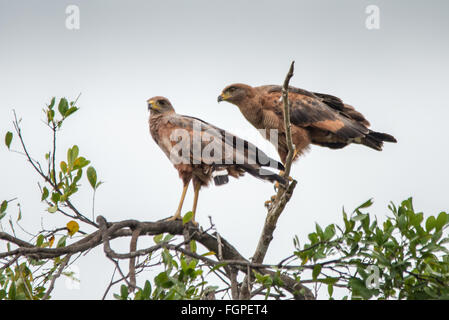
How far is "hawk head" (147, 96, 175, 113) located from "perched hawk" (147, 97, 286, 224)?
0.21 metres

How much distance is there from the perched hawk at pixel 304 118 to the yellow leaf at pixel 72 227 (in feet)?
9.60

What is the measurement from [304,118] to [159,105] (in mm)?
1669

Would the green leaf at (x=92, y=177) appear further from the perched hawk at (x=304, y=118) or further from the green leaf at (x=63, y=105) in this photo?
the perched hawk at (x=304, y=118)

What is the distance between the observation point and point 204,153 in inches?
210

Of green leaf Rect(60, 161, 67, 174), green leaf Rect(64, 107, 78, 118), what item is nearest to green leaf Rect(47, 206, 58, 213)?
green leaf Rect(60, 161, 67, 174)

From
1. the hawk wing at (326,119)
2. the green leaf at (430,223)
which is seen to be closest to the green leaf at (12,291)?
the green leaf at (430,223)

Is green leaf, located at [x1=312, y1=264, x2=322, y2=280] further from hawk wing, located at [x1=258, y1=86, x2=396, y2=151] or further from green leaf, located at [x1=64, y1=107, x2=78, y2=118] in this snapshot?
hawk wing, located at [x1=258, y1=86, x2=396, y2=151]

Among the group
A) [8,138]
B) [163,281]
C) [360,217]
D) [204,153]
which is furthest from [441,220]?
[8,138]

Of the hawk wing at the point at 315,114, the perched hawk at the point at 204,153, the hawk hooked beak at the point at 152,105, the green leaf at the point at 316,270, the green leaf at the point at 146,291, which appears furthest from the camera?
the hawk wing at the point at 315,114

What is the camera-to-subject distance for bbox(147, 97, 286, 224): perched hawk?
5113 mm

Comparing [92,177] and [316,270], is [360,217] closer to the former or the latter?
[316,270]

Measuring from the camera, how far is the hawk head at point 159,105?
6254mm
